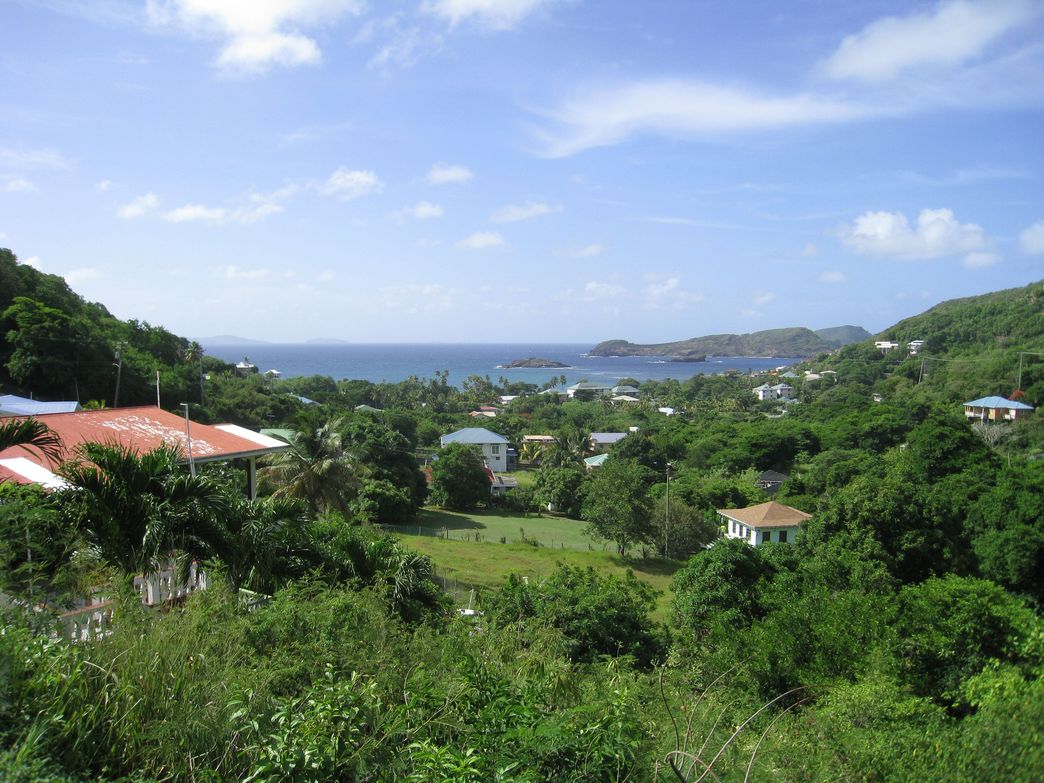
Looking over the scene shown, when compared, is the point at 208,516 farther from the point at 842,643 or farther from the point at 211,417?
the point at 211,417

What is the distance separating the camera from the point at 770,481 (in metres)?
40.1

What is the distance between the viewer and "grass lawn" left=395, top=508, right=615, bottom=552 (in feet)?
95.9

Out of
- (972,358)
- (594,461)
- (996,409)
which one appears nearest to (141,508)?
(594,461)

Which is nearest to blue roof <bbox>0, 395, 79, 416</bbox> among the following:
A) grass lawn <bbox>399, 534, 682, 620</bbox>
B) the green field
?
the green field

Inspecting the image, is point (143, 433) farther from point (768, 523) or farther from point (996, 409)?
point (996, 409)

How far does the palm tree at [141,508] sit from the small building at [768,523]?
2309cm

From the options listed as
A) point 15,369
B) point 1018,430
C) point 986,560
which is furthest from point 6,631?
point 1018,430

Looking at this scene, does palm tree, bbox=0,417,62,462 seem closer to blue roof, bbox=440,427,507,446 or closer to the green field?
the green field

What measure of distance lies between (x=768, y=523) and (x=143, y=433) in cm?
2275

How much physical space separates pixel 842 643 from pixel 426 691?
27.7ft

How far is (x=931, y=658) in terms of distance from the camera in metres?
10.1

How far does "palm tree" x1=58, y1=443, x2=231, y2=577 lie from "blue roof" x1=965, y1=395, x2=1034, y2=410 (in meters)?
58.2

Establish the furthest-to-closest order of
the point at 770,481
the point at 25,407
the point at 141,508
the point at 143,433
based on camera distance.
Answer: the point at 770,481
the point at 25,407
the point at 143,433
the point at 141,508

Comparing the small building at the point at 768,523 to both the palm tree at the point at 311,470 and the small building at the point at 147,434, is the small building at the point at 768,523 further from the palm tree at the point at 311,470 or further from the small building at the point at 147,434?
the small building at the point at 147,434
